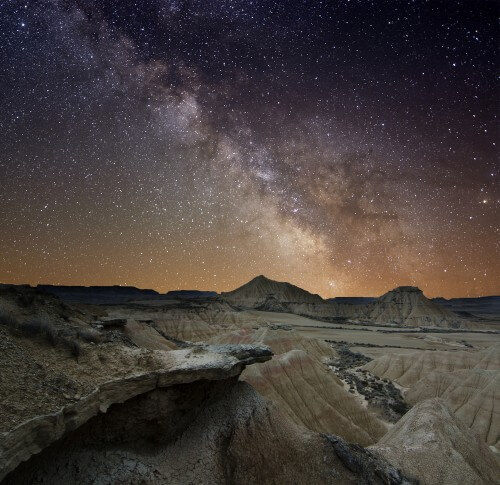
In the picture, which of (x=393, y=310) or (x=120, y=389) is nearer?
(x=120, y=389)

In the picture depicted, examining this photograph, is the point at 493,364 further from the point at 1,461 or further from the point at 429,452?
the point at 1,461

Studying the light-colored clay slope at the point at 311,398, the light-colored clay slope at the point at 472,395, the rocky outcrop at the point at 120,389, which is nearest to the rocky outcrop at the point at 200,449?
the rocky outcrop at the point at 120,389

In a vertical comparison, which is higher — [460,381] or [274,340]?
[274,340]

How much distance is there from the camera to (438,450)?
12.8 m

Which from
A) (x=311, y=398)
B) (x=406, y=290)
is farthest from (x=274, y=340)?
(x=406, y=290)

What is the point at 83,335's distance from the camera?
8930 millimetres

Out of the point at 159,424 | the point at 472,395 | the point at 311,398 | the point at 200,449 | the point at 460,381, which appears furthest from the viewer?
the point at 460,381

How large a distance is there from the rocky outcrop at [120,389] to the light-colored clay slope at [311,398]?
13195mm

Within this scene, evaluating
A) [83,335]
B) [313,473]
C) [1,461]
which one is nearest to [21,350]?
[83,335]

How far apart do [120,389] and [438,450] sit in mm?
12553

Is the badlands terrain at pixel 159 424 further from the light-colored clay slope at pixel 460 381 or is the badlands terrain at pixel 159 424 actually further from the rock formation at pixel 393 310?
the rock formation at pixel 393 310

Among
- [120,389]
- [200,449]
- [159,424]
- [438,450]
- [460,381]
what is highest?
[120,389]

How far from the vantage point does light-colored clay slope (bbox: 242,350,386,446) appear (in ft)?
71.6

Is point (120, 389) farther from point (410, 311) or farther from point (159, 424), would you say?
point (410, 311)
